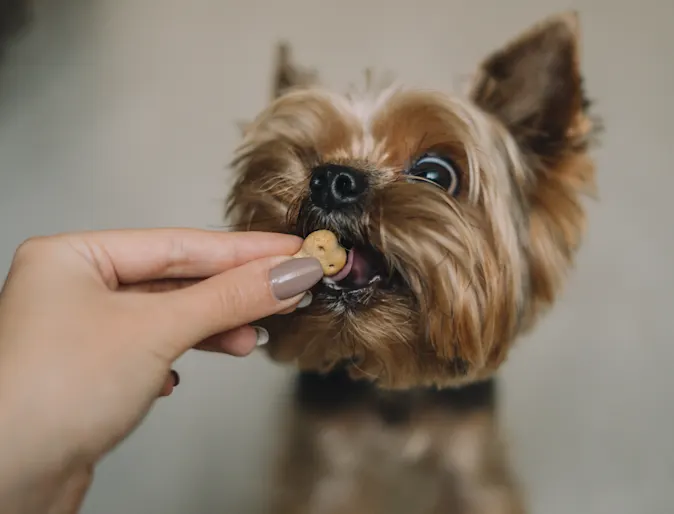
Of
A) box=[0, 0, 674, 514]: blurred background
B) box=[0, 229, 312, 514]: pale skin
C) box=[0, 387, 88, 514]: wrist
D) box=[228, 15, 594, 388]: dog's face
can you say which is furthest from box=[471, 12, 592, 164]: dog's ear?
box=[0, 387, 88, 514]: wrist

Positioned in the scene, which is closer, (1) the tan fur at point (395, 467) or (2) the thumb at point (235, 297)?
(2) the thumb at point (235, 297)

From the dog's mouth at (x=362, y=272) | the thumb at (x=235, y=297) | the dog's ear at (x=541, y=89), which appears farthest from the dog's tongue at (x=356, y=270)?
the dog's ear at (x=541, y=89)

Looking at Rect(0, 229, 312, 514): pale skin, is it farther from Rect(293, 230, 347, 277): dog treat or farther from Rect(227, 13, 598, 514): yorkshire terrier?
Rect(227, 13, 598, 514): yorkshire terrier

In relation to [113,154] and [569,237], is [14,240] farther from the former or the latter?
[569,237]

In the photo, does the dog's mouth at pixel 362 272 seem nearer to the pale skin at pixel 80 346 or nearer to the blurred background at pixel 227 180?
the pale skin at pixel 80 346

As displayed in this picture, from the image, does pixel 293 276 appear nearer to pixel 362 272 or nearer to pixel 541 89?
pixel 362 272

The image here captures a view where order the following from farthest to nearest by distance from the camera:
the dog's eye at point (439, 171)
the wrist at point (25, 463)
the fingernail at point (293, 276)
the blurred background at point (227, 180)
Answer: the blurred background at point (227, 180)
the dog's eye at point (439, 171)
the fingernail at point (293, 276)
the wrist at point (25, 463)
